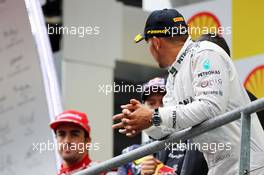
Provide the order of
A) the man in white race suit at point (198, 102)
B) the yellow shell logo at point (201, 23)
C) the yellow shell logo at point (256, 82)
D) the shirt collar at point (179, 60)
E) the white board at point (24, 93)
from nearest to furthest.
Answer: the man in white race suit at point (198, 102)
the shirt collar at point (179, 60)
the yellow shell logo at point (256, 82)
the yellow shell logo at point (201, 23)
the white board at point (24, 93)

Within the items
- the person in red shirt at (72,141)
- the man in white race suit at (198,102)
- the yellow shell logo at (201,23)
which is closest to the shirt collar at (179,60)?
the man in white race suit at (198,102)

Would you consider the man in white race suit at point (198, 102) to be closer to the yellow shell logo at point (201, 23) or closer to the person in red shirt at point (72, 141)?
the person in red shirt at point (72, 141)

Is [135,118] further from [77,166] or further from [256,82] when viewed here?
[256,82]

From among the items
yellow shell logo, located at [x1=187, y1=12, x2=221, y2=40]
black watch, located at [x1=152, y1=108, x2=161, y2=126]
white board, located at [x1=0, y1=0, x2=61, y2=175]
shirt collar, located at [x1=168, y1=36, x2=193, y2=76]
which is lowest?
white board, located at [x1=0, y1=0, x2=61, y2=175]

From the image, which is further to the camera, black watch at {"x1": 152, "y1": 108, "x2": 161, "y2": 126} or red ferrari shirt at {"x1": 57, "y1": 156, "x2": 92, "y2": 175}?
red ferrari shirt at {"x1": 57, "y1": 156, "x2": 92, "y2": 175}

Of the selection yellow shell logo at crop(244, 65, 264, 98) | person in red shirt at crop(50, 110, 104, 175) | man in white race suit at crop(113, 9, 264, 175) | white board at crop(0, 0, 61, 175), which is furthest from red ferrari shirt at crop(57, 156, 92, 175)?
white board at crop(0, 0, 61, 175)

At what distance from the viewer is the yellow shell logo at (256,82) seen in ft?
18.8

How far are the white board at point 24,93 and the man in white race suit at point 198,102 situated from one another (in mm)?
2418

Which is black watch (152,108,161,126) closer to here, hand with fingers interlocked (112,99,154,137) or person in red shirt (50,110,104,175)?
hand with fingers interlocked (112,99,154,137)

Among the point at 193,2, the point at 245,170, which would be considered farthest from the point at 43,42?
the point at 245,170

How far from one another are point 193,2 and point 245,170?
3.06 metres

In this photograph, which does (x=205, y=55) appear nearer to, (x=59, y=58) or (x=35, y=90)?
(x=35, y=90)

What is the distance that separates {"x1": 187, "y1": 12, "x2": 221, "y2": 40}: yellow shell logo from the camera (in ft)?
20.0

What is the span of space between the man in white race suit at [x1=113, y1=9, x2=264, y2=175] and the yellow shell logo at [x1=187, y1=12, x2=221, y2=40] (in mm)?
1940
